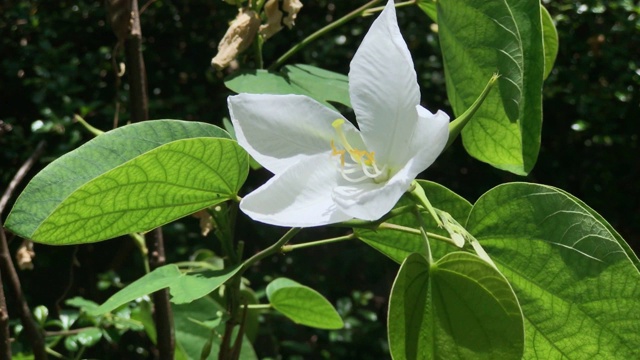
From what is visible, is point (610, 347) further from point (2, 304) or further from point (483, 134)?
point (2, 304)

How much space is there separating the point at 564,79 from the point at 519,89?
150 cm

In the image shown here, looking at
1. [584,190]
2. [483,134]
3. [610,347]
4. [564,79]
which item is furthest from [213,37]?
[610,347]

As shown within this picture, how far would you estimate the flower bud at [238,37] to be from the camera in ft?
2.30

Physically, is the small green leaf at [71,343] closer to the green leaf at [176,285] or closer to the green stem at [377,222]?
the green leaf at [176,285]

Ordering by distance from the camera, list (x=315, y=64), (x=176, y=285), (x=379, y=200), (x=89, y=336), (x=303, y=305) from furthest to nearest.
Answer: (x=315, y=64)
(x=89, y=336)
(x=303, y=305)
(x=176, y=285)
(x=379, y=200)

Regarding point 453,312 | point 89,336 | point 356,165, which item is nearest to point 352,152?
point 356,165

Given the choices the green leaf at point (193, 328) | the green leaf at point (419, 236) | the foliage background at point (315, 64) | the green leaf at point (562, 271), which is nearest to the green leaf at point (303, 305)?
the green leaf at point (193, 328)

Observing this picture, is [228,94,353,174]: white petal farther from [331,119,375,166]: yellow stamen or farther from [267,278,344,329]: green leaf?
[267,278,344,329]: green leaf

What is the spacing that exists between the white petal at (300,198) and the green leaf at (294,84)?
155mm

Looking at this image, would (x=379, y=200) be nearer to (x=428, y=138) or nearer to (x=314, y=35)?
(x=428, y=138)

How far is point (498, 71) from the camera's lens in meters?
0.52

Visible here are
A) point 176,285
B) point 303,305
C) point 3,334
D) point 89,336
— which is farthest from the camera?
A: point 89,336

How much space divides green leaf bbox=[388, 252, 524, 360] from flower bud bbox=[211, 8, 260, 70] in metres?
0.32

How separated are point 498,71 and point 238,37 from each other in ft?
0.87
